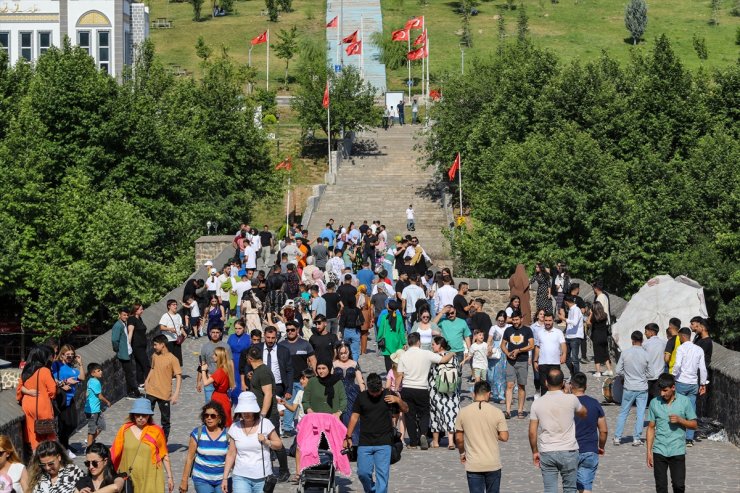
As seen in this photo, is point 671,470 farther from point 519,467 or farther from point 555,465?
point 519,467

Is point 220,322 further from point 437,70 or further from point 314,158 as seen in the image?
point 437,70

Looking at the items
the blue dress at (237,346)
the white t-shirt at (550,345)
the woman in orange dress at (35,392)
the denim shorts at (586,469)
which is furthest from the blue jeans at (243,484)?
the white t-shirt at (550,345)

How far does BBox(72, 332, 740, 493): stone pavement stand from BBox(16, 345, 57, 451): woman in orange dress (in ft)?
5.53

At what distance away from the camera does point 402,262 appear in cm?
3616

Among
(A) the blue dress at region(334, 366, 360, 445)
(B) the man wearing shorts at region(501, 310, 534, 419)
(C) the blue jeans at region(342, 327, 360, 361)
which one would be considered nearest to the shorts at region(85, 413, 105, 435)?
(A) the blue dress at region(334, 366, 360, 445)

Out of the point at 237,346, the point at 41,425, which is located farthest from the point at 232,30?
the point at 41,425

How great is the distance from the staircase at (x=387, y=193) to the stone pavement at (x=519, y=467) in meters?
32.6

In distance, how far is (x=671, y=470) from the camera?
15109 mm

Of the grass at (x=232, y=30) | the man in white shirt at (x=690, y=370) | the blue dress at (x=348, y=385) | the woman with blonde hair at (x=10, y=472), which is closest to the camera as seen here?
the woman with blonde hair at (x=10, y=472)

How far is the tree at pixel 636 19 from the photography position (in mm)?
116562

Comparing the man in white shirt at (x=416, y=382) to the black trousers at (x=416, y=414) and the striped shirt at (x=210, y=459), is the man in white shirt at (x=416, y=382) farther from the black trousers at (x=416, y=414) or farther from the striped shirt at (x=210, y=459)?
the striped shirt at (x=210, y=459)

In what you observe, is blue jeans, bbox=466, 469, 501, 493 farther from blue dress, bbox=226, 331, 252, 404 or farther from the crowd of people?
blue dress, bbox=226, 331, 252, 404

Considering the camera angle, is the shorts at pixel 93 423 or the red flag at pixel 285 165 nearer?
the shorts at pixel 93 423

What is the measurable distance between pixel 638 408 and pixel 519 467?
7.65ft
